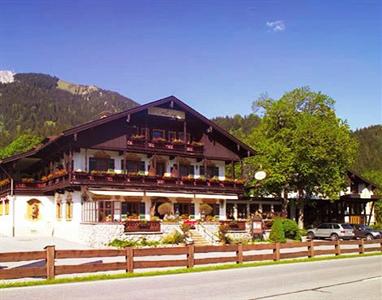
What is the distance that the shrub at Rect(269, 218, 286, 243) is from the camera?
36750 mm

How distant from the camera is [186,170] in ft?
137

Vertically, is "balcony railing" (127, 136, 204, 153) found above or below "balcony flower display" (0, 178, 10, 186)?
above

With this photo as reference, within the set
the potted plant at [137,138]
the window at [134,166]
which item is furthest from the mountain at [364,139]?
the potted plant at [137,138]

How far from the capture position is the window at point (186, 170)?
4150 centimetres

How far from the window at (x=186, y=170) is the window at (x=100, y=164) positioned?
5.91m

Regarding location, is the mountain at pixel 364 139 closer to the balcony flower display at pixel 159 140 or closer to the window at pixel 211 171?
the window at pixel 211 171

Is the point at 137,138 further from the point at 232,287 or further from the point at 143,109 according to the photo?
the point at 232,287

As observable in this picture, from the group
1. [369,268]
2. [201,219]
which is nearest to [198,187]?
[201,219]

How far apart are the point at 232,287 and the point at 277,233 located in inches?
928

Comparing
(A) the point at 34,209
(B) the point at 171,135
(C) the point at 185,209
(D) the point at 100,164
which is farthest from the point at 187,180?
(A) the point at 34,209

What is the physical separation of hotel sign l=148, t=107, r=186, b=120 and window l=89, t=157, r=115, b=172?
4583 millimetres

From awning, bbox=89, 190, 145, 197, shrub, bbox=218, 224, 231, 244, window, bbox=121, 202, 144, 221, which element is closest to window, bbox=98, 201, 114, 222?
awning, bbox=89, 190, 145, 197

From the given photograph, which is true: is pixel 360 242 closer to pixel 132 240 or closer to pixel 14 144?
pixel 132 240

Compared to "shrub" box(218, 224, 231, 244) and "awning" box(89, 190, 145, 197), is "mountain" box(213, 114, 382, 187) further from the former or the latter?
"shrub" box(218, 224, 231, 244)
